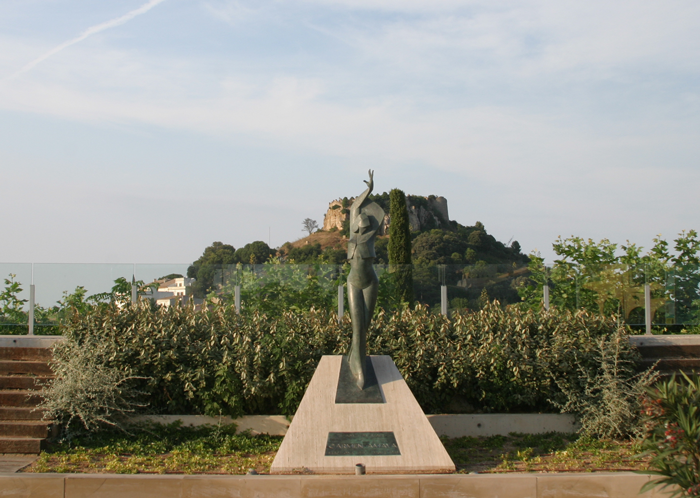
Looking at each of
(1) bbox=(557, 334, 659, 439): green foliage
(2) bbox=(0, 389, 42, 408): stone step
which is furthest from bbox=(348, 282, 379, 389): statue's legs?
(2) bbox=(0, 389, 42, 408): stone step

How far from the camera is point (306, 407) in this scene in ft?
18.8

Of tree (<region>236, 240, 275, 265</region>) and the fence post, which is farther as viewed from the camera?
tree (<region>236, 240, 275, 265</region>)

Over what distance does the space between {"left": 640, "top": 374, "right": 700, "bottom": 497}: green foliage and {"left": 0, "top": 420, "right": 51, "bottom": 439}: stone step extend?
18.4ft

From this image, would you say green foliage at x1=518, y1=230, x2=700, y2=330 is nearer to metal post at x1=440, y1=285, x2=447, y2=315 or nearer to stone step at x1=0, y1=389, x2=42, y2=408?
metal post at x1=440, y1=285, x2=447, y2=315

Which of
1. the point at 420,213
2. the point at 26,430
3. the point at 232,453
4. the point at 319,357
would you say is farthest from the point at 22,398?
the point at 420,213

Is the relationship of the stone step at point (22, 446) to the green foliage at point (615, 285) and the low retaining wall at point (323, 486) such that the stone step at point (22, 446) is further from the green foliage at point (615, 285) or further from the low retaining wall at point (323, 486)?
the green foliage at point (615, 285)

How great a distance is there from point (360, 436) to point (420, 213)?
2426 inches

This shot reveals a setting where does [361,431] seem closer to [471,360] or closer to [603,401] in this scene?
[471,360]

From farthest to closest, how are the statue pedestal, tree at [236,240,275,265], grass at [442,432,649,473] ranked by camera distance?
tree at [236,240,275,265] → grass at [442,432,649,473] → the statue pedestal

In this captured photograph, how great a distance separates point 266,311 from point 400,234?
792cm

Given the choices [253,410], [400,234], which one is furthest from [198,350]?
[400,234]

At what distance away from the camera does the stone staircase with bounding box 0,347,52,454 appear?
19.5ft

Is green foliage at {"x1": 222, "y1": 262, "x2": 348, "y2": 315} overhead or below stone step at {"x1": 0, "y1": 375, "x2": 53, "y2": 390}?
overhead

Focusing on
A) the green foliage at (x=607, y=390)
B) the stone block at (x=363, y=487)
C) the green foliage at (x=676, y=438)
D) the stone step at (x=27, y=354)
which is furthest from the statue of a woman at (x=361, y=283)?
the stone step at (x=27, y=354)
